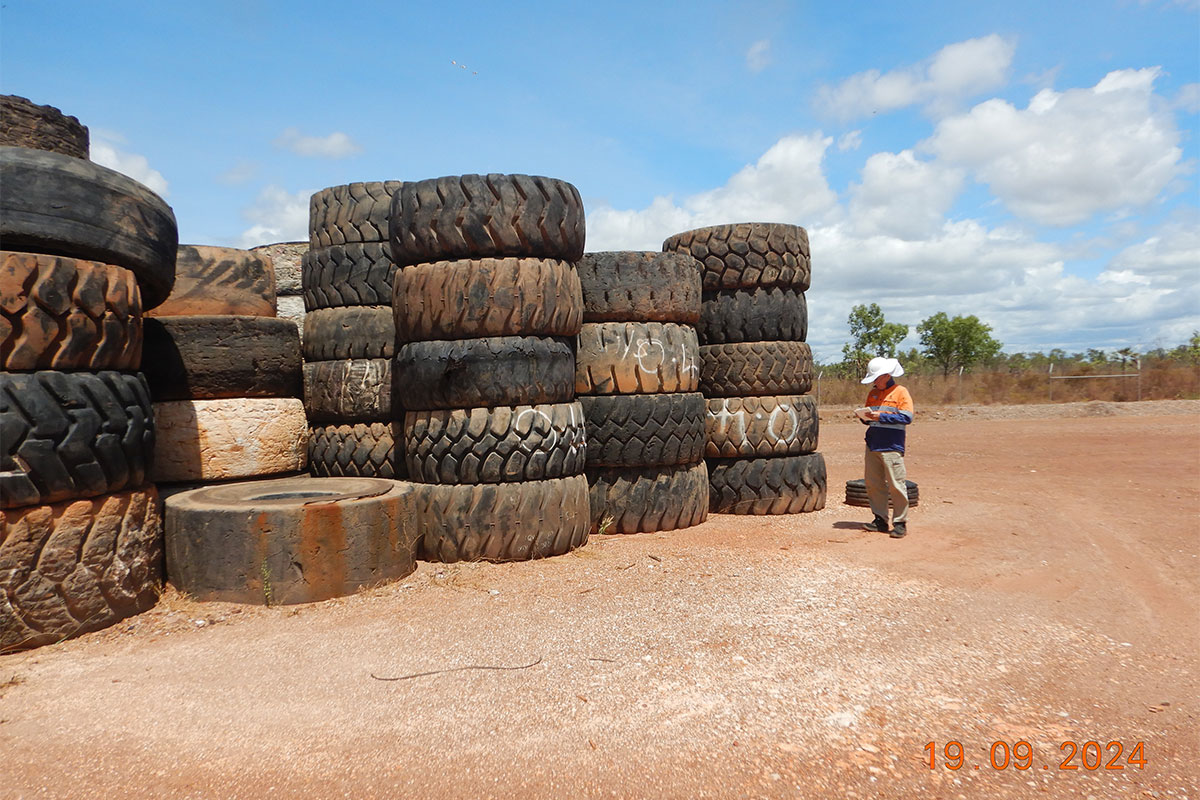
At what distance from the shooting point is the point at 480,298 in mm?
5086

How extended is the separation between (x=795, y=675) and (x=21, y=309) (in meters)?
3.86

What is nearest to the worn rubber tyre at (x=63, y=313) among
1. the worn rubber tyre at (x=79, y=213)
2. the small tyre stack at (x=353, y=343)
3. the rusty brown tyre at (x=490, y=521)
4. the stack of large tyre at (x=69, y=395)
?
the stack of large tyre at (x=69, y=395)

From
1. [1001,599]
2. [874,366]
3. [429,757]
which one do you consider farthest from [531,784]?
[874,366]

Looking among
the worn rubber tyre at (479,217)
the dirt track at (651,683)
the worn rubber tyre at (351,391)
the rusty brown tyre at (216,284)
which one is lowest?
the dirt track at (651,683)

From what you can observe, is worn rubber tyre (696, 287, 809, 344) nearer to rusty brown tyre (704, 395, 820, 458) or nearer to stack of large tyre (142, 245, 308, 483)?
rusty brown tyre (704, 395, 820, 458)

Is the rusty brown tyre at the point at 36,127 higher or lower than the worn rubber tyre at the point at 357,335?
higher

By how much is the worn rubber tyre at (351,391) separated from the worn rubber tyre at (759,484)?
3.05 metres

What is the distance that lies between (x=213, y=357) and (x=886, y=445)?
5.28 metres

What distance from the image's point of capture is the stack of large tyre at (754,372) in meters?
6.95

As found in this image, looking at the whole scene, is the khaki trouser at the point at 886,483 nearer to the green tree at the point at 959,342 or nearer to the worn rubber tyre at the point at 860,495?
the worn rubber tyre at the point at 860,495

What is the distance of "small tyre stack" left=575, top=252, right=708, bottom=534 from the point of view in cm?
608

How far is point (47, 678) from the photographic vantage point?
10.4 feet

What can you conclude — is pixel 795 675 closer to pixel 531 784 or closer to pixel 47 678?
pixel 531 784

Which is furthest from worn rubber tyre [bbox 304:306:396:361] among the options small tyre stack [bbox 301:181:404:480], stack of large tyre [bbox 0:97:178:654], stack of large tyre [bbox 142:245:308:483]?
stack of large tyre [bbox 0:97:178:654]
